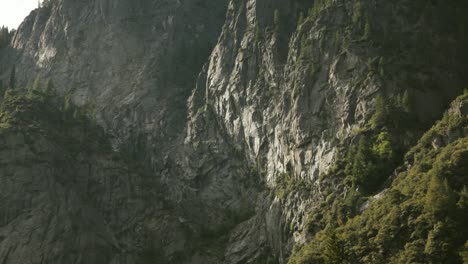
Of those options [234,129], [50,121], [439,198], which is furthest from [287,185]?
[50,121]

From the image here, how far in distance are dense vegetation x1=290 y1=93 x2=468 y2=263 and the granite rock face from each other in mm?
7164

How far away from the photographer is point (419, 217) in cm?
7000

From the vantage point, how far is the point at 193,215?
4429 inches

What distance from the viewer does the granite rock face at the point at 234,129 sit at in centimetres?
9656

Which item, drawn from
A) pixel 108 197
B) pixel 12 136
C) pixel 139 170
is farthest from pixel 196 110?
pixel 12 136

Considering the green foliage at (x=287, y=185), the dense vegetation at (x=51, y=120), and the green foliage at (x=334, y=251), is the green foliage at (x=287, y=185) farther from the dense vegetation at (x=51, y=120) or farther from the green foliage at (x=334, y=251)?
the dense vegetation at (x=51, y=120)

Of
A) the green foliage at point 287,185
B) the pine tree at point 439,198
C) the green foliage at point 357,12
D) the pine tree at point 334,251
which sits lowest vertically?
the pine tree at point 334,251

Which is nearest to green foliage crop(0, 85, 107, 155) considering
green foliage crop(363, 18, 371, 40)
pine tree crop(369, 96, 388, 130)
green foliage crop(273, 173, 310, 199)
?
green foliage crop(273, 173, 310, 199)

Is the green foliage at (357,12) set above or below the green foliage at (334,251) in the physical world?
above

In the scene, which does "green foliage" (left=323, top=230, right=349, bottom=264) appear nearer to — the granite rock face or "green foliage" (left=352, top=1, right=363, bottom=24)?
the granite rock face

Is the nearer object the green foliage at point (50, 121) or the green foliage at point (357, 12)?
the green foliage at point (357, 12)

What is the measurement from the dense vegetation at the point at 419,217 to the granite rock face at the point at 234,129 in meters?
7.16

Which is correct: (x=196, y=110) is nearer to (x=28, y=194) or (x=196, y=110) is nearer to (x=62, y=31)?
(x=28, y=194)

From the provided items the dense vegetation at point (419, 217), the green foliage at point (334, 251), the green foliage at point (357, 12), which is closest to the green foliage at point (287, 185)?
the dense vegetation at point (419, 217)
